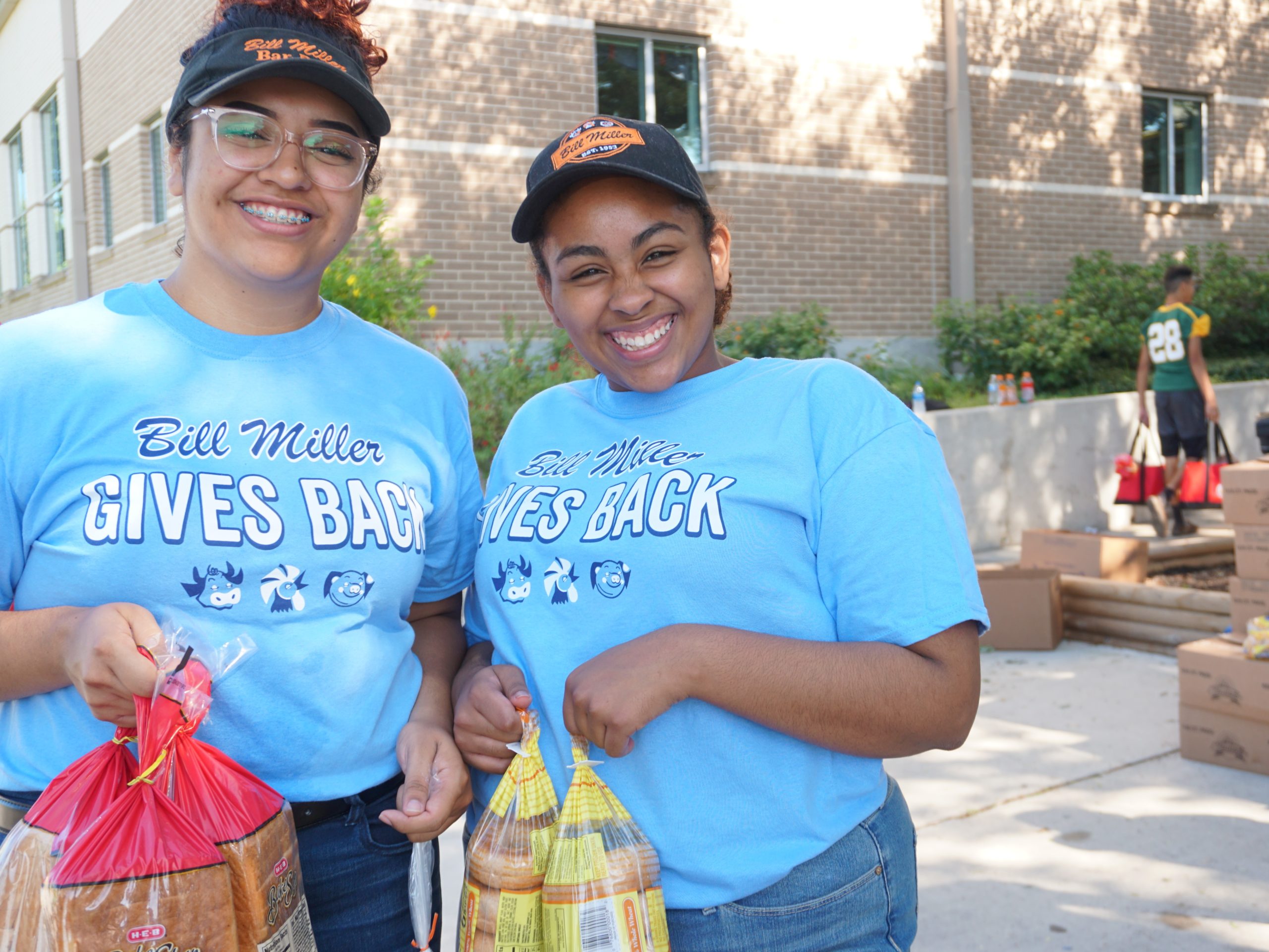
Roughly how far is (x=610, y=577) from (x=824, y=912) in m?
0.59

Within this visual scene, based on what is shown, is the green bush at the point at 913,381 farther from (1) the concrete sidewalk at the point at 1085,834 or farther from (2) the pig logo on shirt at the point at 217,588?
(2) the pig logo on shirt at the point at 217,588

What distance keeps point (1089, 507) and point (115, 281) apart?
11.6 metres

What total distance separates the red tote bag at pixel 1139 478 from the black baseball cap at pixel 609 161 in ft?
27.6

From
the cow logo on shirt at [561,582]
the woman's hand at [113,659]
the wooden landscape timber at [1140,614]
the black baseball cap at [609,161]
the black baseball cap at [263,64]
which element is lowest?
the wooden landscape timber at [1140,614]

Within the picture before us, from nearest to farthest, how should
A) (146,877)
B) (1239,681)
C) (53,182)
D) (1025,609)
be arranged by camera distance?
(146,877) < (1239,681) < (1025,609) < (53,182)

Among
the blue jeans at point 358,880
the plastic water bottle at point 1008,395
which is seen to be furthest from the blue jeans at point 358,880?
the plastic water bottle at point 1008,395

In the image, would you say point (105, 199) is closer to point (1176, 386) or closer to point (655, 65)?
point (655, 65)

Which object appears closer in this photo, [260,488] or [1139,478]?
[260,488]

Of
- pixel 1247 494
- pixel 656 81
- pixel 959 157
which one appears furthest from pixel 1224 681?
pixel 959 157

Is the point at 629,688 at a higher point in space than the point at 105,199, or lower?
lower

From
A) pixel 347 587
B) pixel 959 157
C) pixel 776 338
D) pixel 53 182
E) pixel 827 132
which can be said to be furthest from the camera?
pixel 53 182

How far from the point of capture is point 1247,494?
5.10 metres

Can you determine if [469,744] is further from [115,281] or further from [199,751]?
[115,281]

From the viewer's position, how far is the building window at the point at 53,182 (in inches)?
658
